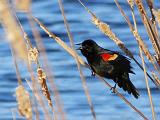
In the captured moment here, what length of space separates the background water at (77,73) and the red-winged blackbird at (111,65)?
2.60 metres

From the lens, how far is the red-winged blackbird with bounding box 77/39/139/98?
10.8ft

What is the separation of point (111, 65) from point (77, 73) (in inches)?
231

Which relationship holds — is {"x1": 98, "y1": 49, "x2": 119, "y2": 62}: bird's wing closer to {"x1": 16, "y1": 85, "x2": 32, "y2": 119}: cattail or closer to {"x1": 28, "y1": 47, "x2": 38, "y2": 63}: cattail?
{"x1": 28, "y1": 47, "x2": 38, "y2": 63}: cattail

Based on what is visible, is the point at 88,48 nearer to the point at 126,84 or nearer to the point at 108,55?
the point at 108,55

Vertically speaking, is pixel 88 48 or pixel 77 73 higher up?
pixel 88 48

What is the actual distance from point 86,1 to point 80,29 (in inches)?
69.3

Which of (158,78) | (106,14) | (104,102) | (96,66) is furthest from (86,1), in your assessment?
(158,78)

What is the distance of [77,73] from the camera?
9.30m

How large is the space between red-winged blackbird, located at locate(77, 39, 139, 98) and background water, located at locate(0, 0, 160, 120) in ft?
8.54

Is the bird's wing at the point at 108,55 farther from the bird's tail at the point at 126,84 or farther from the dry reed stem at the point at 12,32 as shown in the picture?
the dry reed stem at the point at 12,32

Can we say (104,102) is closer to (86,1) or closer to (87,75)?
(87,75)

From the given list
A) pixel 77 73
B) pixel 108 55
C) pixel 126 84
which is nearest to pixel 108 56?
pixel 108 55

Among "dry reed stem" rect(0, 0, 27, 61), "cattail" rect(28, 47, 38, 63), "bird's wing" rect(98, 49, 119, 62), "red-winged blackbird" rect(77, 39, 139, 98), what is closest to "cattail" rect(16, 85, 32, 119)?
"dry reed stem" rect(0, 0, 27, 61)

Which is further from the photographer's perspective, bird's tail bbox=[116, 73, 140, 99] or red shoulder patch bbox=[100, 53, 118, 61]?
red shoulder patch bbox=[100, 53, 118, 61]
